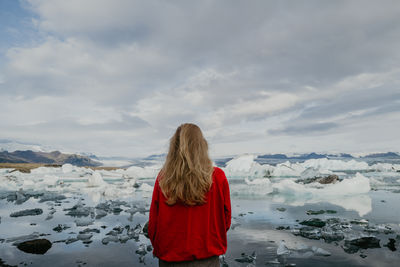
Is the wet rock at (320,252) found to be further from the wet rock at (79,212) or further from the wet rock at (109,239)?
the wet rock at (79,212)

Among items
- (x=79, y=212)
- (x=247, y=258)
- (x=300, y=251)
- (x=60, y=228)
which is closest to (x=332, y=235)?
(x=300, y=251)

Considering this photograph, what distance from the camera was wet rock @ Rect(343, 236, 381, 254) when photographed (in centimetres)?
624

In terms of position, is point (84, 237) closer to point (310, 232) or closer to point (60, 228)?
point (60, 228)

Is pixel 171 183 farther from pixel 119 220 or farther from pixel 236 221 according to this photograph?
pixel 119 220

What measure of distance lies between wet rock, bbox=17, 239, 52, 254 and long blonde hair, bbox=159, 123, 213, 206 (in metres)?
5.74

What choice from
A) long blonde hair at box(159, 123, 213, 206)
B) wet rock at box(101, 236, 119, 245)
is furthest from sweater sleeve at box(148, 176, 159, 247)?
wet rock at box(101, 236, 119, 245)

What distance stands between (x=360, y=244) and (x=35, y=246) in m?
7.75

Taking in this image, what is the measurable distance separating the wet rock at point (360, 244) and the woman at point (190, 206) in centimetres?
528

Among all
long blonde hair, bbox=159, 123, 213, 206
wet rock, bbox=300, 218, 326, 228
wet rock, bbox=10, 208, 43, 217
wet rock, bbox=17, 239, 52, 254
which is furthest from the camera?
wet rock, bbox=10, 208, 43, 217

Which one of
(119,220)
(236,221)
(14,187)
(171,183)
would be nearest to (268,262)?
(236,221)

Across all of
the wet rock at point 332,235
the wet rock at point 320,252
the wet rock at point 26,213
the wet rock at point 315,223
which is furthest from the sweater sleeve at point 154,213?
the wet rock at point 26,213

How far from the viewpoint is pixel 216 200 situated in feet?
7.54

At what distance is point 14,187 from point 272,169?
29.0 metres

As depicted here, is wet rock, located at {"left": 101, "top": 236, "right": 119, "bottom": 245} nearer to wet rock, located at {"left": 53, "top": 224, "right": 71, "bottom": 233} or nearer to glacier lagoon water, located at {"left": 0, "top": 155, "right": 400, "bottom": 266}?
glacier lagoon water, located at {"left": 0, "top": 155, "right": 400, "bottom": 266}
